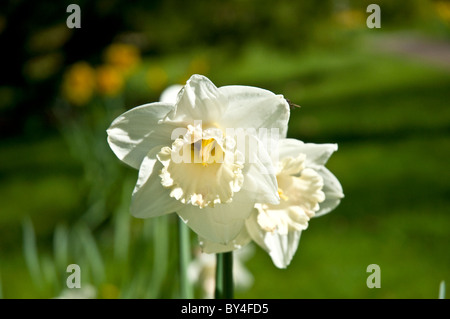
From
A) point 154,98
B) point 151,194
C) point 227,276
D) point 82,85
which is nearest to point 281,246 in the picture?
point 227,276

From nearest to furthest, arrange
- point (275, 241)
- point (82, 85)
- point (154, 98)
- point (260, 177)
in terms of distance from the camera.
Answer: point (260, 177)
point (275, 241)
point (82, 85)
point (154, 98)

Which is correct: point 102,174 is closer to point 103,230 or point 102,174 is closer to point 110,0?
point 103,230

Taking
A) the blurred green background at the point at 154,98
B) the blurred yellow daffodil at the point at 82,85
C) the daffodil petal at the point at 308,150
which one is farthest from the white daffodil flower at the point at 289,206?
the blurred yellow daffodil at the point at 82,85

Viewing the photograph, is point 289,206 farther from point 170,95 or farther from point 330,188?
point 170,95

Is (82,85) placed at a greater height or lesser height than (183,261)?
greater

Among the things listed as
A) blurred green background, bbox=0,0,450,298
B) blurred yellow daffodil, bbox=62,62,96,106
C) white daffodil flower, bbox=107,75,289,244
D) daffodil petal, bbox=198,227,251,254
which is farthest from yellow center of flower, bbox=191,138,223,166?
blurred yellow daffodil, bbox=62,62,96,106

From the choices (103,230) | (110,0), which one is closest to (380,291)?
(103,230)

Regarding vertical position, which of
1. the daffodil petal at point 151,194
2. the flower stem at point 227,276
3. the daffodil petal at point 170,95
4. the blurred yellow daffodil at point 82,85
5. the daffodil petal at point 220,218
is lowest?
the flower stem at point 227,276

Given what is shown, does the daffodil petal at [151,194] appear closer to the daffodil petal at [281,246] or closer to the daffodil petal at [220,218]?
the daffodil petal at [220,218]
